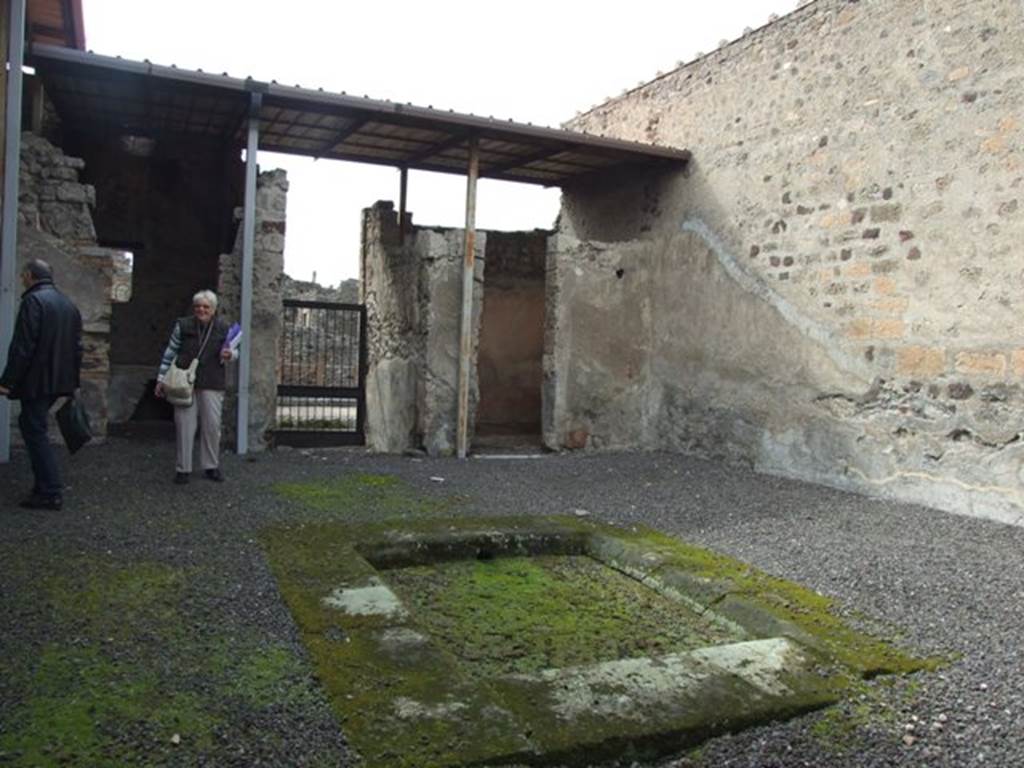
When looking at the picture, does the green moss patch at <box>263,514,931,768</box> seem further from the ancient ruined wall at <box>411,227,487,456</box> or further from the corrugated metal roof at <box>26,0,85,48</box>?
the corrugated metal roof at <box>26,0,85,48</box>

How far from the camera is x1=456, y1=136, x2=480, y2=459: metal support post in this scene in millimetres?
8805

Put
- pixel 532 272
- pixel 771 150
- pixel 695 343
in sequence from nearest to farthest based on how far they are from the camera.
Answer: pixel 771 150 → pixel 695 343 → pixel 532 272

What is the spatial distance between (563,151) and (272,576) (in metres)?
6.71

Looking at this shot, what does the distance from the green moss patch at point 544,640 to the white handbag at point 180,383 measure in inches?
68.7

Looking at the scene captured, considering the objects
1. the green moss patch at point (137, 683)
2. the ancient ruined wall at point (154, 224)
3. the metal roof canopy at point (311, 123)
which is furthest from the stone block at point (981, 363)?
the ancient ruined wall at point (154, 224)

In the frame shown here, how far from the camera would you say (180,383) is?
614 cm

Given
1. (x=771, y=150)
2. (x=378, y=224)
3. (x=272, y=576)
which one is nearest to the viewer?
(x=272, y=576)

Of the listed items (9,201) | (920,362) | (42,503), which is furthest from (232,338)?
(920,362)

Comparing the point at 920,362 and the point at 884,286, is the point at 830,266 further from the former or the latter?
the point at 920,362

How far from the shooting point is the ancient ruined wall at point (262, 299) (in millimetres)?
8086

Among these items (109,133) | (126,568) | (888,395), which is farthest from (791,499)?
(109,133)

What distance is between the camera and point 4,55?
632cm

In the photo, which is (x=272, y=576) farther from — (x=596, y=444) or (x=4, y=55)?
(x=596, y=444)

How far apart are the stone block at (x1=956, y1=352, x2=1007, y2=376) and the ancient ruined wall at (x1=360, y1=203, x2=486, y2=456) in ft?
15.4
